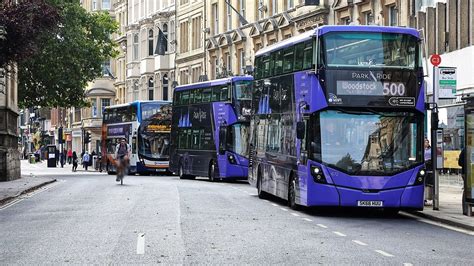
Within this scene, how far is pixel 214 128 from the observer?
39938mm

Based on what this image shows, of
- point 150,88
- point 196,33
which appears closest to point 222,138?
point 196,33

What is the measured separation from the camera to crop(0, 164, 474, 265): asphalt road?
13477mm

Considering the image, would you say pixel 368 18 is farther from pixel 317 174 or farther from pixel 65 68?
pixel 317 174

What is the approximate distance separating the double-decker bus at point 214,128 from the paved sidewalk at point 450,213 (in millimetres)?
11275

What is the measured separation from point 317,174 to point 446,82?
3785 millimetres

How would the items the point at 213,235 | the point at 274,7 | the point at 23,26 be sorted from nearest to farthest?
the point at 213,235, the point at 23,26, the point at 274,7

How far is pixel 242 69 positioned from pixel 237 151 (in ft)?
69.6

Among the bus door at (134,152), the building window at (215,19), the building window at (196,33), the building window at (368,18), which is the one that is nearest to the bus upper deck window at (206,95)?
the building window at (368,18)

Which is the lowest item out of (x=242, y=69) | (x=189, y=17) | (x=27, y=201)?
(x=27, y=201)

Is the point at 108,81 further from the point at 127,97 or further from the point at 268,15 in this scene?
the point at 268,15

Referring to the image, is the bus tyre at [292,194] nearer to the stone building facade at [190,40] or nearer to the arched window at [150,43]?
the stone building facade at [190,40]

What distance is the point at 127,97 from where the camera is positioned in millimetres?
88062

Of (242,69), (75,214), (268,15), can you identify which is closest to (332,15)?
(268,15)

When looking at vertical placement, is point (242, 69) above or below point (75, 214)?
above
